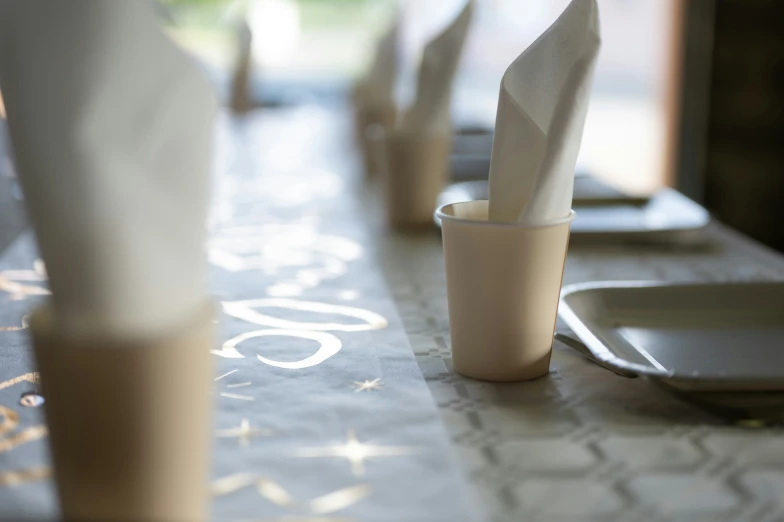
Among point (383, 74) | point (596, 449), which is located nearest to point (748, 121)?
point (383, 74)

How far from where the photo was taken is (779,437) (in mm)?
533

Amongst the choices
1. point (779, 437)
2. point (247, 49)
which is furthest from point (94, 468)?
point (247, 49)

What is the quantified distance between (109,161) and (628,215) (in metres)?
0.97

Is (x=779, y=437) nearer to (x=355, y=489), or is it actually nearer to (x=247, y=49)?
(x=355, y=489)

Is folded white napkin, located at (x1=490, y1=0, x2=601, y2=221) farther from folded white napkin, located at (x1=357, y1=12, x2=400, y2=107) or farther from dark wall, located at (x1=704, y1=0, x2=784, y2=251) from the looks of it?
dark wall, located at (x1=704, y1=0, x2=784, y2=251)

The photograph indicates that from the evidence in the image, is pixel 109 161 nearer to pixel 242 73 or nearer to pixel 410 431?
pixel 410 431

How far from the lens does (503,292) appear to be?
62 cm

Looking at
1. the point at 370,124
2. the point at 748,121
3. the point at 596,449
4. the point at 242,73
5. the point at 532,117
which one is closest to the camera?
the point at 596,449

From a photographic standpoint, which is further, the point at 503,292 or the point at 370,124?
the point at 370,124

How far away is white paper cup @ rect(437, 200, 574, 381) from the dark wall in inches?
106

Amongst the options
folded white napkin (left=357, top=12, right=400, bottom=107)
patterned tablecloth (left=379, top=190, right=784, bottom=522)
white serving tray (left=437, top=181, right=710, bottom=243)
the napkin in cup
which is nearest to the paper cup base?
patterned tablecloth (left=379, top=190, right=784, bottom=522)

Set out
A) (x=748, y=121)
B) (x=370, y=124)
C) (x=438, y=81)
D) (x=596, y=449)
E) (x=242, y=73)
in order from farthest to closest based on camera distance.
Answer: (x=748, y=121), (x=242, y=73), (x=370, y=124), (x=438, y=81), (x=596, y=449)

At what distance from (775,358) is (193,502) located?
0.48 meters

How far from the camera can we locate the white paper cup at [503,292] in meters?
0.61
